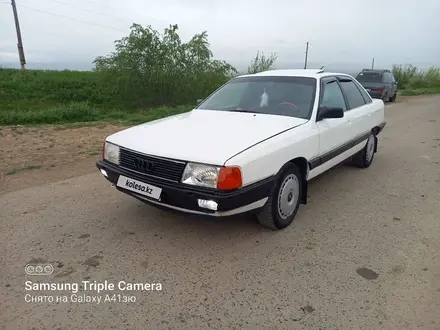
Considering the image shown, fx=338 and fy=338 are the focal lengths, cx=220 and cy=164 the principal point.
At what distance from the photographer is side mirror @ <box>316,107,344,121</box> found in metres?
3.55

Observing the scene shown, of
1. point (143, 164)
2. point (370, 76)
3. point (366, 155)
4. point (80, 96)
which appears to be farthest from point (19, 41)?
point (143, 164)

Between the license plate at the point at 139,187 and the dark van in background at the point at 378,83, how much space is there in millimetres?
13602

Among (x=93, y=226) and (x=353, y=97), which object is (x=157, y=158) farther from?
(x=353, y=97)

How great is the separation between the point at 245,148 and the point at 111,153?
4.45ft

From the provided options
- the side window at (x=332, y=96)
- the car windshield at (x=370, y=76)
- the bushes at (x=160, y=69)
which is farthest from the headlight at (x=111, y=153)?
the car windshield at (x=370, y=76)

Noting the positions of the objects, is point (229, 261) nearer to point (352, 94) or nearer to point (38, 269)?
point (38, 269)

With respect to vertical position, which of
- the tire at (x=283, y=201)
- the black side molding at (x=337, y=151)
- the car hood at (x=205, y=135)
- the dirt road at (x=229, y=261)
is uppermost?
the car hood at (x=205, y=135)

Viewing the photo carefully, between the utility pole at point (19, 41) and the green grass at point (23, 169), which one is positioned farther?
the utility pole at point (19, 41)

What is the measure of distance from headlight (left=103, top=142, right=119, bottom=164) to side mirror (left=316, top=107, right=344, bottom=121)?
6.86ft

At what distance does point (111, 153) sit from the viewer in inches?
128

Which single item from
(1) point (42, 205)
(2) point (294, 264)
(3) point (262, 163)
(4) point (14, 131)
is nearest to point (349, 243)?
(2) point (294, 264)

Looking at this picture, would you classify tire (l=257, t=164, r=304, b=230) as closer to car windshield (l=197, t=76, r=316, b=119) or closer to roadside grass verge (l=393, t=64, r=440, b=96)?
car windshield (l=197, t=76, r=316, b=119)

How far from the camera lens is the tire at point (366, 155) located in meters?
5.12

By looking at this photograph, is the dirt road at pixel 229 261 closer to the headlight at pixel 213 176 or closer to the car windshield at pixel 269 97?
the headlight at pixel 213 176
